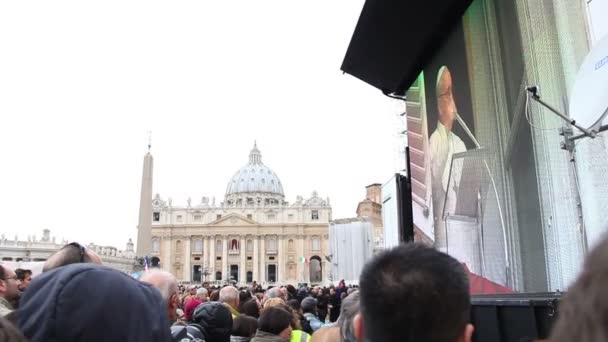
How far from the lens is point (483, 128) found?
8109 millimetres

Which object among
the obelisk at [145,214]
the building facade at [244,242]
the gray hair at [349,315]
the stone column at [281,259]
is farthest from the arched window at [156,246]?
the gray hair at [349,315]

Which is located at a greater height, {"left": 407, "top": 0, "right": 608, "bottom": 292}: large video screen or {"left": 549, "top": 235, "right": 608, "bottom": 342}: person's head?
{"left": 407, "top": 0, "right": 608, "bottom": 292}: large video screen

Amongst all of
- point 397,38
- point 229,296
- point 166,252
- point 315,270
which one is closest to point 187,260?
point 166,252

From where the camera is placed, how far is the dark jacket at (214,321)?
422 cm

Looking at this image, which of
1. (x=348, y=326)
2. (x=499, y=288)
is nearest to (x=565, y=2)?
(x=499, y=288)

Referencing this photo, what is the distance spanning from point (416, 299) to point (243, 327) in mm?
3827

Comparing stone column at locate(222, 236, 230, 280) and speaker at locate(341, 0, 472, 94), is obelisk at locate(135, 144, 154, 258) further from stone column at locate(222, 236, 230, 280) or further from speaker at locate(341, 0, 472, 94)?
stone column at locate(222, 236, 230, 280)

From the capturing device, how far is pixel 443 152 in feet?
31.2

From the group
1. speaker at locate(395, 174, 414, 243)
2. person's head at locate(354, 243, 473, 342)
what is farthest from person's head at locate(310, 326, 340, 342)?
speaker at locate(395, 174, 414, 243)

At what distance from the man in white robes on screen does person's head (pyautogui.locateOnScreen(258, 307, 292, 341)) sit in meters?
5.45

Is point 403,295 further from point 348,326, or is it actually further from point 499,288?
point 499,288

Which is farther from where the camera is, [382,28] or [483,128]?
[382,28]

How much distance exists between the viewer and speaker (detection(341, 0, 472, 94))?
9.34 m

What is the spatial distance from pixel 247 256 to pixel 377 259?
92.6 metres
